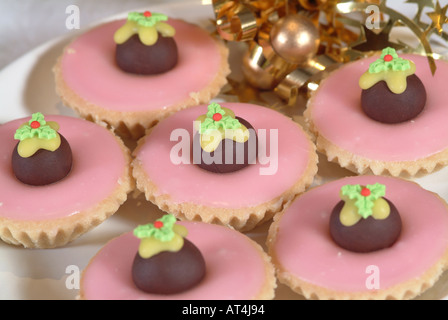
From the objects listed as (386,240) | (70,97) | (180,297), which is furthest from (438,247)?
(70,97)

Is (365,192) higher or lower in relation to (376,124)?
higher

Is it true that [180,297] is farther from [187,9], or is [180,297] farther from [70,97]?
[187,9]

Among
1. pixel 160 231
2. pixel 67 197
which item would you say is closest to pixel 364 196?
pixel 160 231

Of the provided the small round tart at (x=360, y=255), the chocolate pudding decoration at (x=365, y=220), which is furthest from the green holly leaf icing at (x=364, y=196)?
the small round tart at (x=360, y=255)

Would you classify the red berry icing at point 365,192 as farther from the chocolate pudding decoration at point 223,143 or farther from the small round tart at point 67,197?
the small round tart at point 67,197

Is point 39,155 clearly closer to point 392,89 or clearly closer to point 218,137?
point 218,137

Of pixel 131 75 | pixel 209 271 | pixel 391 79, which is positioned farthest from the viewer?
pixel 131 75

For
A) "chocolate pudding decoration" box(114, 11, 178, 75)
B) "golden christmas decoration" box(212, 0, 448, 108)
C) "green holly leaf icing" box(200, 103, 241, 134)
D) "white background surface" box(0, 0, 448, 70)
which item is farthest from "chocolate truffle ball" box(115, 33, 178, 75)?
"white background surface" box(0, 0, 448, 70)
